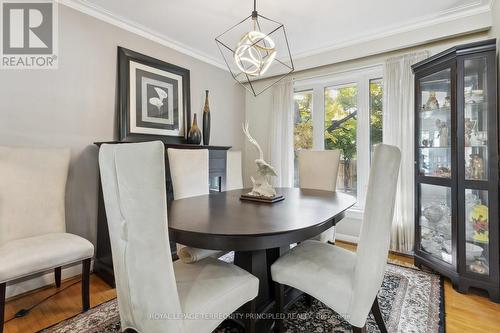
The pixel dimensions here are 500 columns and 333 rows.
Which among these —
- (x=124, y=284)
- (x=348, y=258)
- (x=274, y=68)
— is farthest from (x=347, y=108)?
(x=124, y=284)

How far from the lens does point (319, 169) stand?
2826mm

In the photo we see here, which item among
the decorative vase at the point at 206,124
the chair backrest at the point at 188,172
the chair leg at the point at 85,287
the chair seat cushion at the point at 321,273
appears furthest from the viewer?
the decorative vase at the point at 206,124

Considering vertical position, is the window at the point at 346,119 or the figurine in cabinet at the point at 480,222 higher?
the window at the point at 346,119

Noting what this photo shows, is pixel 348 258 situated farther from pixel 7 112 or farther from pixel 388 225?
pixel 7 112

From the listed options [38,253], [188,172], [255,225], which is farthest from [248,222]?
[38,253]

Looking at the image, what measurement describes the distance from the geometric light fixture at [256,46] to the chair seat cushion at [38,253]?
1.69m

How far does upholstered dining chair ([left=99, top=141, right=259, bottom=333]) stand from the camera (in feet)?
2.98

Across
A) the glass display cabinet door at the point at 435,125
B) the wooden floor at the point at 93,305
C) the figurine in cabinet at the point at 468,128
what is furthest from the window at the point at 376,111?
the wooden floor at the point at 93,305

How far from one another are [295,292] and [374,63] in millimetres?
2757

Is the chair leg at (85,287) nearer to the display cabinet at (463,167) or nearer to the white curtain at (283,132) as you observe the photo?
the white curtain at (283,132)

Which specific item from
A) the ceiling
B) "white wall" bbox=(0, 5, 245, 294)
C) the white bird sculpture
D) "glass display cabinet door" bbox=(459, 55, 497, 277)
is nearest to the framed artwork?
"white wall" bbox=(0, 5, 245, 294)

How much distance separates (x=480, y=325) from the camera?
1.65 meters

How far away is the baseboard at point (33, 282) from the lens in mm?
1985

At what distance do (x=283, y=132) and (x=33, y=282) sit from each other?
10.5 feet
